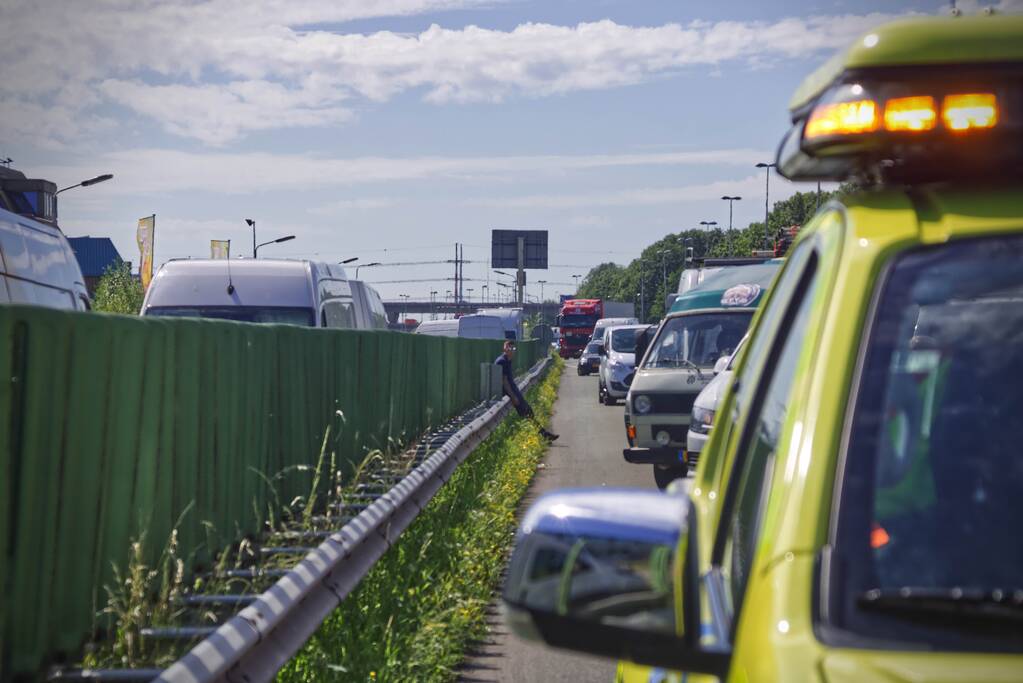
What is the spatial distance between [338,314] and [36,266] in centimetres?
719

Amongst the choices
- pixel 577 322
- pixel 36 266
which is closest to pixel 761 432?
pixel 36 266

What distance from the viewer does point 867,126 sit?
88.0 inches

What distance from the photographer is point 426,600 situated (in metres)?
→ 8.40

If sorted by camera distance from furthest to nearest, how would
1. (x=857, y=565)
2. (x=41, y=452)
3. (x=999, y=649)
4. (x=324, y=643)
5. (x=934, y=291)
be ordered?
(x=324, y=643) < (x=41, y=452) < (x=934, y=291) < (x=857, y=565) < (x=999, y=649)

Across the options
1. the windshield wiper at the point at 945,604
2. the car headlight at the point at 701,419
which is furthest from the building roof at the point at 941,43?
the car headlight at the point at 701,419

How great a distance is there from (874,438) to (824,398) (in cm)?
8

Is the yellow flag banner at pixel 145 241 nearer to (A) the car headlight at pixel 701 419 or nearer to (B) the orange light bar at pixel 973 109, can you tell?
(A) the car headlight at pixel 701 419

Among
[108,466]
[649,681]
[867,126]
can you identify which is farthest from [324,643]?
[867,126]

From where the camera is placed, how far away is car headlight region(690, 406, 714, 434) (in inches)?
460

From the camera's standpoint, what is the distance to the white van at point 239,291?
16.4 meters

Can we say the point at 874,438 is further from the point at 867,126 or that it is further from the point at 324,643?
the point at 324,643

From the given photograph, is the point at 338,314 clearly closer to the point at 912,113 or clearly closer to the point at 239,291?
the point at 239,291

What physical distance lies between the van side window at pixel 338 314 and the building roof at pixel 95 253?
103 metres

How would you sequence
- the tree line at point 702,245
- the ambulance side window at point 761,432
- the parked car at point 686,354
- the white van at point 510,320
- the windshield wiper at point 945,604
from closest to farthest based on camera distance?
the windshield wiper at point 945,604, the ambulance side window at point 761,432, the parked car at point 686,354, the white van at point 510,320, the tree line at point 702,245
